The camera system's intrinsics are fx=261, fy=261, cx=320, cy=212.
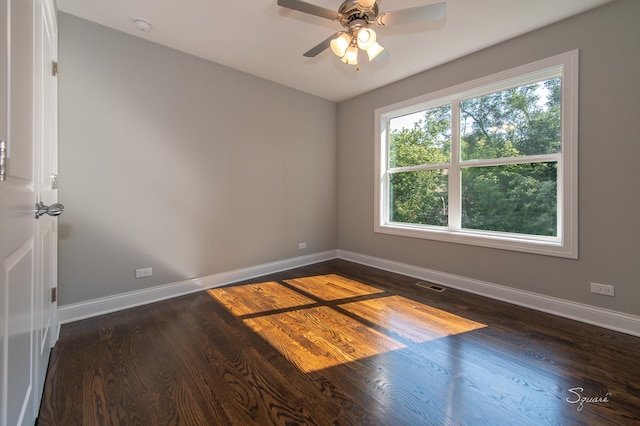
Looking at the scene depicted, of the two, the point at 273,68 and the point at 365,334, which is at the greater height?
the point at 273,68

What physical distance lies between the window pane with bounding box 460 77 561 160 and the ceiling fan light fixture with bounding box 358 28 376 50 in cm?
189

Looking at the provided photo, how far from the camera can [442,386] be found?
1.57m

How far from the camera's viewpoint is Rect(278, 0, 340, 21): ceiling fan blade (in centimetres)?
169

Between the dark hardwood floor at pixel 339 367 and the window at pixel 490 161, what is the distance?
882 millimetres

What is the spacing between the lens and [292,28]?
2500mm

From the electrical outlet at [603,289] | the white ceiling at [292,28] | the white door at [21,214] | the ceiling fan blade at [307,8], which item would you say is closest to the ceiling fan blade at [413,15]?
the ceiling fan blade at [307,8]

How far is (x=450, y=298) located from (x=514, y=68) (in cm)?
249

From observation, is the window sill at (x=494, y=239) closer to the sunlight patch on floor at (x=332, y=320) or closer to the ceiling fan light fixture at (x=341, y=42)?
the sunlight patch on floor at (x=332, y=320)

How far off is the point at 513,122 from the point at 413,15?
1.81 metres

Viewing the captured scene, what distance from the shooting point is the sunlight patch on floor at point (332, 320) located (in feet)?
6.38

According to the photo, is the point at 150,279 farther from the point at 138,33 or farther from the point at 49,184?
the point at 138,33

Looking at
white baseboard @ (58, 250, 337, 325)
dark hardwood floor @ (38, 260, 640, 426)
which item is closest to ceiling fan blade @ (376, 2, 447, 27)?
dark hardwood floor @ (38, 260, 640, 426)

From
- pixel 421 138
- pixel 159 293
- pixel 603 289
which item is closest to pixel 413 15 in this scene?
pixel 421 138

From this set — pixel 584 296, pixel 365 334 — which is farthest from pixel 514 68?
pixel 365 334
